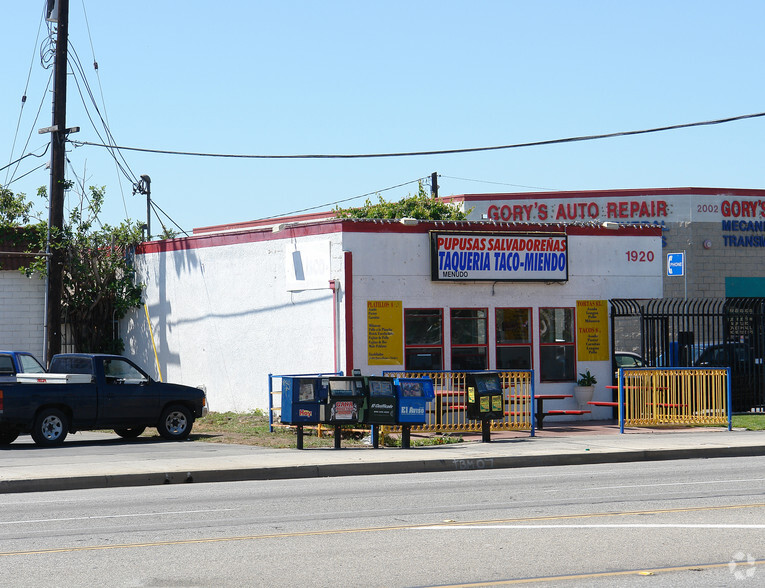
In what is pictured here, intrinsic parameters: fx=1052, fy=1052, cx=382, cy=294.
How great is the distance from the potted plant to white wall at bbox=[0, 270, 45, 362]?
15202mm

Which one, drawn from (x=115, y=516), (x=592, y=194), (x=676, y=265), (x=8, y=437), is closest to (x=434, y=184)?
(x=592, y=194)

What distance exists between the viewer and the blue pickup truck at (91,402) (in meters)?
19.1

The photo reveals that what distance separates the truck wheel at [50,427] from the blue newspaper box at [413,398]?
6354 millimetres

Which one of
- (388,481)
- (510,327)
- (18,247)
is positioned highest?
(18,247)

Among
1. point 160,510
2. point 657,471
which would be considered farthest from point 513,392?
→ point 160,510

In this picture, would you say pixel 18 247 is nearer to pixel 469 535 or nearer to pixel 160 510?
pixel 160 510

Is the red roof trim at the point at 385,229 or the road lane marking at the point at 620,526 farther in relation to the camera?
the red roof trim at the point at 385,229

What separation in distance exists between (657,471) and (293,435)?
792 centimetres

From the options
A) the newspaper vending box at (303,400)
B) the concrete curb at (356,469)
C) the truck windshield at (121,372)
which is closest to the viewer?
the concrete curb at (356,469)

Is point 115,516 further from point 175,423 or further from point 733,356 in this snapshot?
point 733,356

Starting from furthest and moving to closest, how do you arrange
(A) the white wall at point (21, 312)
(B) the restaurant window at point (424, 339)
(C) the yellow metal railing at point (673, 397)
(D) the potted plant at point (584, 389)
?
1. (A) the white wall at point (21, 312)
2. (D) the potted plant at point (584, 389)
3. (B) the restaurant window at point (424, 339)
4. (C) the yellow metal railing at point (673, 397)

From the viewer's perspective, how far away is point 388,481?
48.2 ft

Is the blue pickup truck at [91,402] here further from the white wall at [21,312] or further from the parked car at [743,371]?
the parked car at [743,371]

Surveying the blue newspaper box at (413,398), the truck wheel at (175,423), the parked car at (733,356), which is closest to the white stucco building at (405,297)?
the parked car at (733,356)
